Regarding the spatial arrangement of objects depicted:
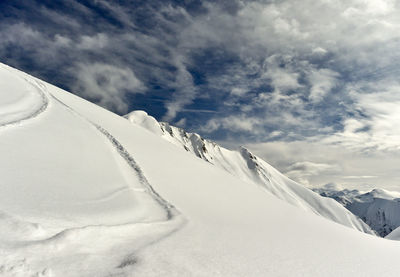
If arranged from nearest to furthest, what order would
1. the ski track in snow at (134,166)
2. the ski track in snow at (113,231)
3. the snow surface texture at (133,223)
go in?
the ski track in snow at (113,231), the snow surface texture at (133,223), the ski track in snow at (134,166)

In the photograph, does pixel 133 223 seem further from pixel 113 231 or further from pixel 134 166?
pixel 134 166

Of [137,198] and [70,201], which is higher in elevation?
[137,198]

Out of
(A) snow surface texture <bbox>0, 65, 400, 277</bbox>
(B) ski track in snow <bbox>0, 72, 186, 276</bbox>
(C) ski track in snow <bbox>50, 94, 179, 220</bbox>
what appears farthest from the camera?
(C) ski track in snow <bbox>50, 94, 179, 220</bbox>

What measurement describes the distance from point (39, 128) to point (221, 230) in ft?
28.7

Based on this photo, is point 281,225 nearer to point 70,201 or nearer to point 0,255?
point 70,201

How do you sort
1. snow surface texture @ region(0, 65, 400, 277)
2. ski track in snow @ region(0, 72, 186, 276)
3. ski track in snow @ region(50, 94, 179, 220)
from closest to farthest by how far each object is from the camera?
ski track in snow @ region(0, 72, 186, 276) < snow surface texture @ region(0, 65, 400, 277) < ski track in snow @ region(50, 94, 179, 220)

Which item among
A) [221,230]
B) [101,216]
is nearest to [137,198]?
[101,216]

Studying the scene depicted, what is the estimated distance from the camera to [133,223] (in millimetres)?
5527

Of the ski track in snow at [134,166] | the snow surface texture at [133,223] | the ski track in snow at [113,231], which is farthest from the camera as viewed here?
the ski track in snow at [134,166]

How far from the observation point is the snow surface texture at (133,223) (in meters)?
3.83

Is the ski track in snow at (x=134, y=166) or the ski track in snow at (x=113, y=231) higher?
the ski track in snow at (x=134, y=166)

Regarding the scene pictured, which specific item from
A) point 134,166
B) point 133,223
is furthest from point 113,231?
point 134,166

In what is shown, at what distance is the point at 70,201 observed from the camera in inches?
228

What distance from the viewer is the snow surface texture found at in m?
3.83
